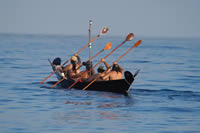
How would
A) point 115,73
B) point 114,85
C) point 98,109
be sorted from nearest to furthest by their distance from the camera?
point 98,109 → point 114,85 → point 115,73

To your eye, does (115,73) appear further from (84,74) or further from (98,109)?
(98,109)

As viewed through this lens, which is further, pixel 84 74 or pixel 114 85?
pixel 84 74

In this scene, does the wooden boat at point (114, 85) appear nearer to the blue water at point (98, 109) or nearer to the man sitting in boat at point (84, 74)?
the blue water at point (98, 109)

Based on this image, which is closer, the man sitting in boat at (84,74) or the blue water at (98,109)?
the blue water at (98,109)

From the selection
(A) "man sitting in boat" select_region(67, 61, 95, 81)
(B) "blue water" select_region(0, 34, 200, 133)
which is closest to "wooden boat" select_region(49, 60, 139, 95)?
(B) "blue water" select_region(0, 34, 200, 133)

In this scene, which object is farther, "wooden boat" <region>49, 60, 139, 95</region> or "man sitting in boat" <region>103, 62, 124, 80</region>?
"man sitting in boat" <region>103, 62, 124, 80</region>

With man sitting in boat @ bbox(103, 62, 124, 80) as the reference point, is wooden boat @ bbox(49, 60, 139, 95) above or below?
below

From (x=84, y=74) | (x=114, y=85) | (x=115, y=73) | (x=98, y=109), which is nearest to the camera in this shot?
(x=98, y=109)

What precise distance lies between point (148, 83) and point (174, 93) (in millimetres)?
4889

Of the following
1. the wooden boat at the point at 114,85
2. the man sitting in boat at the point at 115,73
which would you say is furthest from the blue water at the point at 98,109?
the man sitting in boat at the point at 115,73

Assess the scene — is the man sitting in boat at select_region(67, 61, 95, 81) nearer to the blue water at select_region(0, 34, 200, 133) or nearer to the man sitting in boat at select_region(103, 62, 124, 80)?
the blue water at select_region(0, 34, 200, 133)

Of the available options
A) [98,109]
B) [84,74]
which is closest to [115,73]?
[84,74]

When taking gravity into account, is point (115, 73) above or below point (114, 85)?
above

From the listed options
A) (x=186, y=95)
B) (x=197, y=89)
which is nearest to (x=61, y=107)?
(x=186, y=95)
